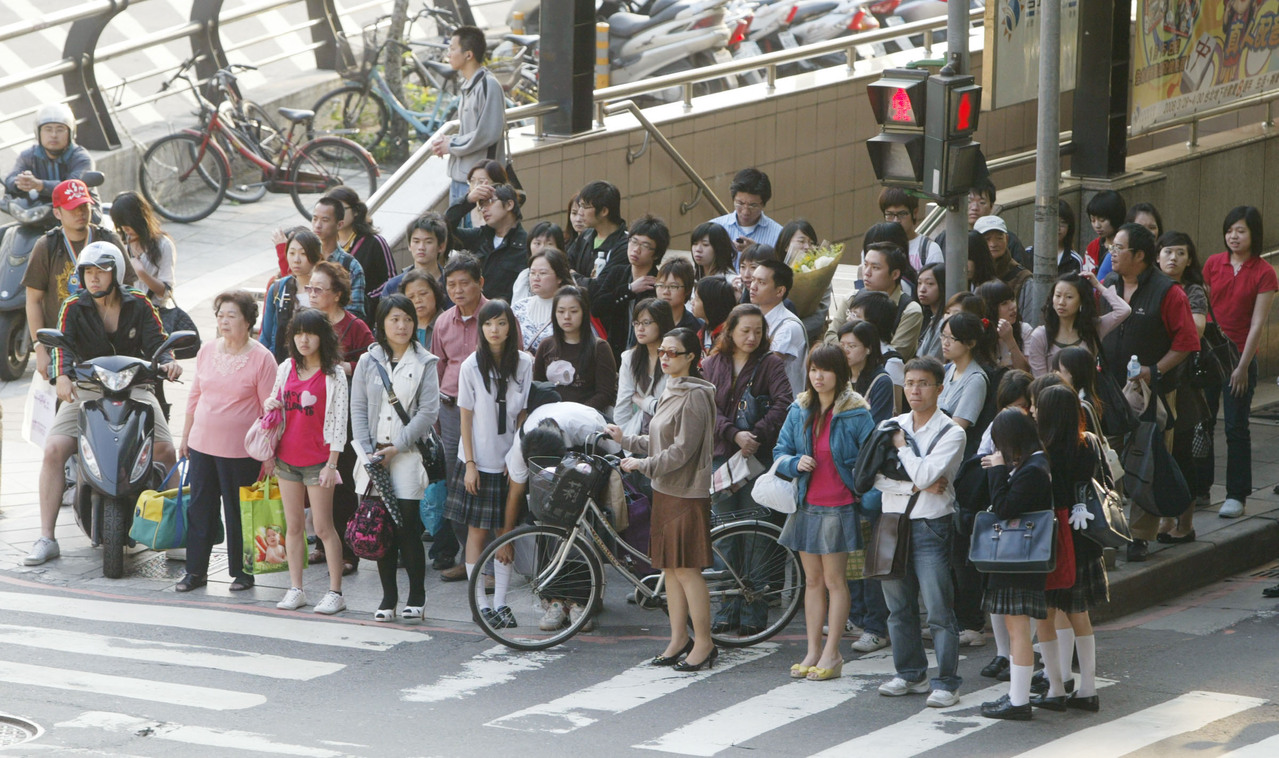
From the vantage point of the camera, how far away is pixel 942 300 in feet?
33.1

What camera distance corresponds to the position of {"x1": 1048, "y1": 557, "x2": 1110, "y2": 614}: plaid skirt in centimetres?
774

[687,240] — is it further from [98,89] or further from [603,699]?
[603,699]

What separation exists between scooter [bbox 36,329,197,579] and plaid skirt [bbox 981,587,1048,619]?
17.6ft

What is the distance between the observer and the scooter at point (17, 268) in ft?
42.7

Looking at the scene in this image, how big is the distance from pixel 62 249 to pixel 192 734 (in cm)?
494

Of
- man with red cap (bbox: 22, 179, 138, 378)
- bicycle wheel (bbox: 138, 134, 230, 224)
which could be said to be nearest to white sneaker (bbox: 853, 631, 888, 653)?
man with red cap (bbox: 22, 179, 138, 378)

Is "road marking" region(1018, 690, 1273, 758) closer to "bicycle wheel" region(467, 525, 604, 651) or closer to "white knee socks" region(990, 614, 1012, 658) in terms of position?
"white knee socks" region(990, 614, 1012, 658)

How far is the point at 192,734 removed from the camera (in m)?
7.58

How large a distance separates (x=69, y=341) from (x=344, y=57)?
437 inches

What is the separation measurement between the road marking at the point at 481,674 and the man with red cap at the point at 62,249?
4147 mm

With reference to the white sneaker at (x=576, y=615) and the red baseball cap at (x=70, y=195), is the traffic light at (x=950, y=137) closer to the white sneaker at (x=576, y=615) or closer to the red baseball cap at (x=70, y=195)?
the white sneaker at (x=576, y=615)

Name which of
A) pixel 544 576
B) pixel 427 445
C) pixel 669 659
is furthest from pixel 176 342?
pixel 669 659

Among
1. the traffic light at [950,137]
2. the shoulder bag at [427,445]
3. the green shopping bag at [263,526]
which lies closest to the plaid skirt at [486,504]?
the shoulder bag at [427,445]

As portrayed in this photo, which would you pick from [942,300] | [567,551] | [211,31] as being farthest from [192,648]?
[211,31]
